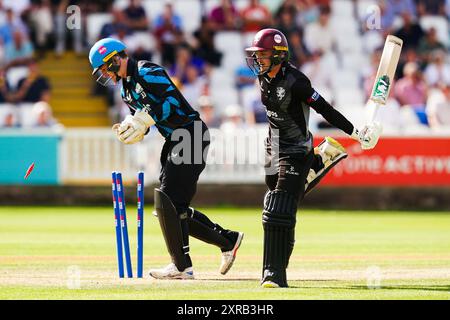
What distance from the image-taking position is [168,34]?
22547 millimetres

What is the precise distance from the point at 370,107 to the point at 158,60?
12.3m

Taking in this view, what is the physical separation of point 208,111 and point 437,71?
5.01m

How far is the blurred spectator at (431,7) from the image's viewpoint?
2470 centimetres

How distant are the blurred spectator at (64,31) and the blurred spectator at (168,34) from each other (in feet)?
5.29

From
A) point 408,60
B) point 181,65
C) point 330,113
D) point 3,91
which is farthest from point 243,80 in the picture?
point 330,113

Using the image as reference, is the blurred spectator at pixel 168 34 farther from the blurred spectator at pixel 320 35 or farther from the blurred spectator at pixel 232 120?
the blurred spectator at pixel 320 35

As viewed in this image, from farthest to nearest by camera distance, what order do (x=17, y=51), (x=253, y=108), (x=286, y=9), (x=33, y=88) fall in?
(x=286, y=9) < (x=17, y=51) < (x=33, y=88) < (x=253, y=108)

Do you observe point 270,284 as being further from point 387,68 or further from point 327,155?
point 387,68

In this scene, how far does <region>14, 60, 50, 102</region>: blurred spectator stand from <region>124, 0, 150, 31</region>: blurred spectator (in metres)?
2.25

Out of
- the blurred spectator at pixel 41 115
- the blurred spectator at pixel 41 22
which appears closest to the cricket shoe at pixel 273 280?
the blurred spectator at pixel 41 115

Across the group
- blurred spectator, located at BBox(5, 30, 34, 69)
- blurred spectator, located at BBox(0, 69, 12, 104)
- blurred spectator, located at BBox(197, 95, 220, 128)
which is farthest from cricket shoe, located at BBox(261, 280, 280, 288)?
blurred spectator, located at BBox(5, 30, 34, 69)

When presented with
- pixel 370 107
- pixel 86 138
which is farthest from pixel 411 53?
pixel 370 107

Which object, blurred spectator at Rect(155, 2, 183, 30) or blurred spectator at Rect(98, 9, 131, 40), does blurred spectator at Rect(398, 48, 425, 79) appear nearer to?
blurred spectator at Rect(155, 2, 183, 30)
